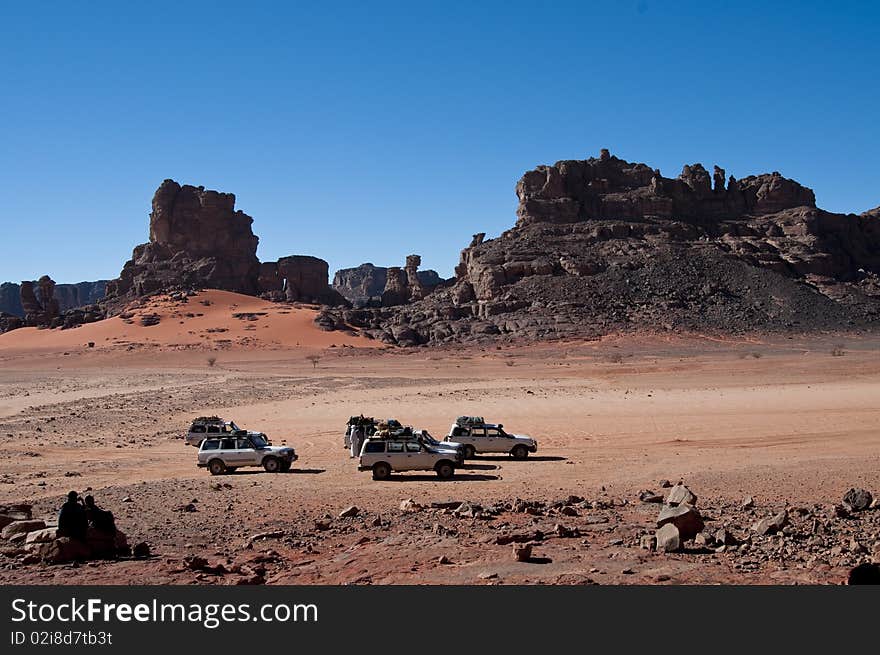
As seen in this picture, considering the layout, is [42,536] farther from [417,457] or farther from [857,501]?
[857,501]

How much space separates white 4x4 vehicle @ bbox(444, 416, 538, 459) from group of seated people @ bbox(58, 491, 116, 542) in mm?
12047

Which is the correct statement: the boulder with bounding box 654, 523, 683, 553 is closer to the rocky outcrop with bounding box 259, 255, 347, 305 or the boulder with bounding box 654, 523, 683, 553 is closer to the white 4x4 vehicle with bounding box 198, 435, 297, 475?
the white 4x4 vehicle with bounding box 198, 435, 297, 475

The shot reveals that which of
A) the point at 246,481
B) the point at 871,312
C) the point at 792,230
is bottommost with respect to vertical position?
the point at 246,481

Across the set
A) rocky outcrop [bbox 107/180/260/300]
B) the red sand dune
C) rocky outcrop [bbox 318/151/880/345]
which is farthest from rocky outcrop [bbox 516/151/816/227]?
rocky outcrop [bbox 107/180/260/300]

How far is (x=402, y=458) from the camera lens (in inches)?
748

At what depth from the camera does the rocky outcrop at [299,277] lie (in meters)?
122

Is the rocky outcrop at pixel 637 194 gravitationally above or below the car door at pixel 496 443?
above

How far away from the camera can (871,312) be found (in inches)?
3937

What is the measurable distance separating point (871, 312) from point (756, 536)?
10184 centimetres

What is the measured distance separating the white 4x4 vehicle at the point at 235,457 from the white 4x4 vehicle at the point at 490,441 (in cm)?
484

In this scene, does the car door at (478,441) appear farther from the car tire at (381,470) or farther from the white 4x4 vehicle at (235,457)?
the white 4x4 vehicle at (235,457)

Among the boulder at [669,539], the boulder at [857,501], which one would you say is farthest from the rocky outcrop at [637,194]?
the boulder at [669,539]
